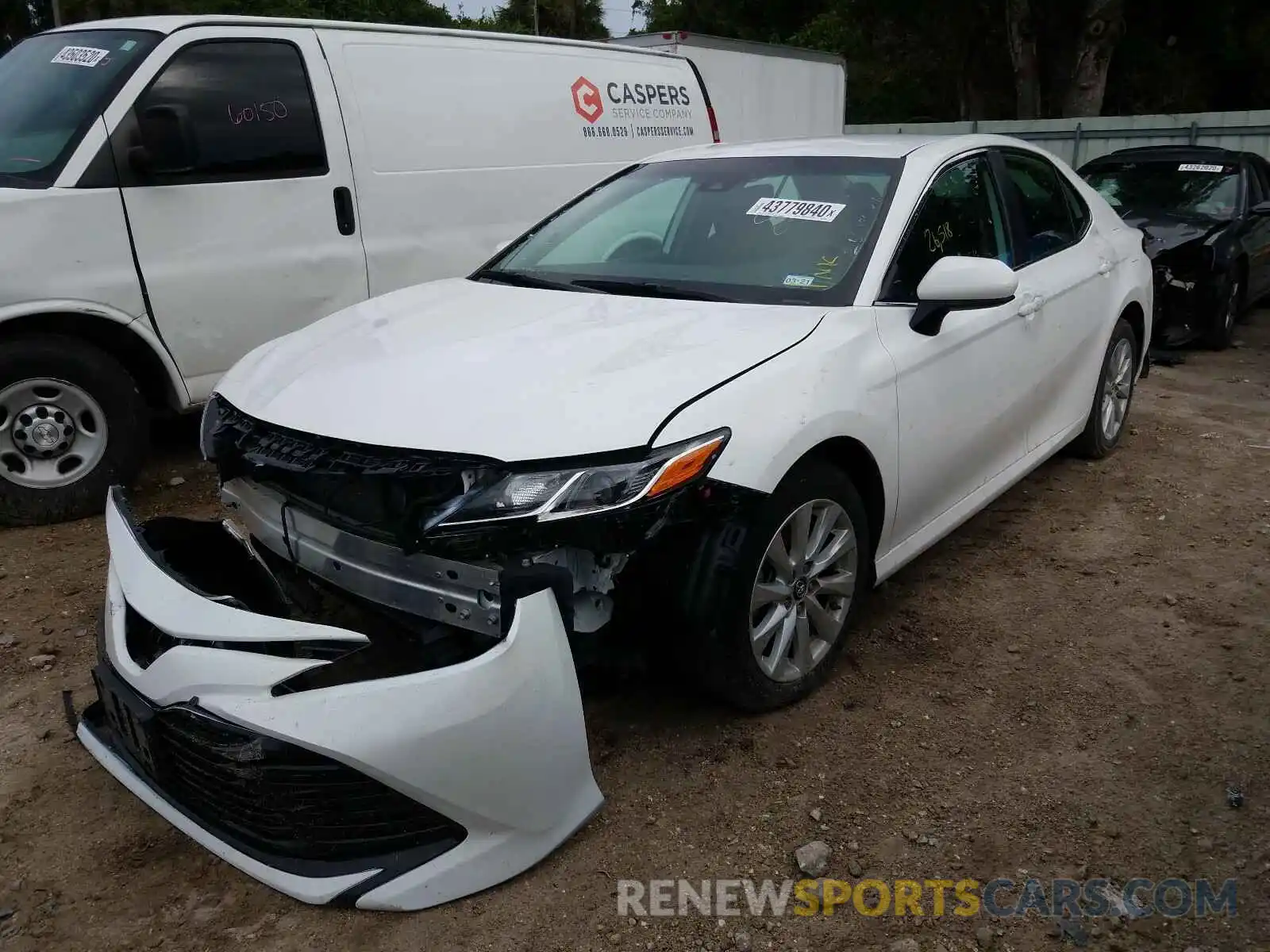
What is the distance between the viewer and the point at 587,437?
7.78 feet

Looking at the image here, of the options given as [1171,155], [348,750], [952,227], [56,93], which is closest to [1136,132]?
[1171,155]

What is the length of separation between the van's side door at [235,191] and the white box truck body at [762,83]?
4.72 metres

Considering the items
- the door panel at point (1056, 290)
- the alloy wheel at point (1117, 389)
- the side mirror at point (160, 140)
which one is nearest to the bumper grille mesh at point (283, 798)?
the door panel at point (1056, 290)

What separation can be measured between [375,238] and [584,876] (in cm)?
374

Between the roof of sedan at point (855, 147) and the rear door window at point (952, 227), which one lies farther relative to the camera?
the roof of sedan at point (855, 147)

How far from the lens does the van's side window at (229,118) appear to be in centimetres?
439

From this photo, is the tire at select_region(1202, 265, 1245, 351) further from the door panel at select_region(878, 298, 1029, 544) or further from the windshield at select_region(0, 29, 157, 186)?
the windshield at select_region(0, 29, 157, 186)

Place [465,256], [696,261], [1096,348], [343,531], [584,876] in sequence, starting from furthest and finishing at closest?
1. [465,256]
2. [1096,348]
3. [696,261]
4. [343,531]
5. [584,876]

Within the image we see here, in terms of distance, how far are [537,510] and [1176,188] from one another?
792 cm

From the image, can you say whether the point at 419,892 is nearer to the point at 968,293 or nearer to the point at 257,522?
the point at 257,522

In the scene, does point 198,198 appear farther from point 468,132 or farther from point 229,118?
point 468,132

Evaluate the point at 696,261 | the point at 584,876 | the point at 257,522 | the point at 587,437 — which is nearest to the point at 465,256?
the point at 696,261
